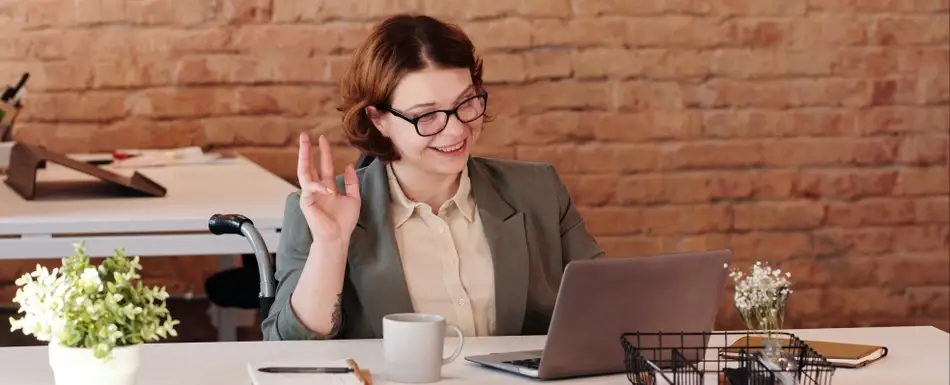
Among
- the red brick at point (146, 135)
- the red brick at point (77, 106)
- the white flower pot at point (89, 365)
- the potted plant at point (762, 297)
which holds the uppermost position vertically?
the potted plant at point (762, 297)

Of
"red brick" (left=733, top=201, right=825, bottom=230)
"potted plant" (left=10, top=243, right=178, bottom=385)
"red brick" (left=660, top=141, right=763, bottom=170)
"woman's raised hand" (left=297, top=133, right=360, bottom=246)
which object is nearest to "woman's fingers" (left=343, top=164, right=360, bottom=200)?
"woman's raised hand" (left=297, top=133, right=360, bottom=246)

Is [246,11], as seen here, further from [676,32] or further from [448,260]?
[448,260]

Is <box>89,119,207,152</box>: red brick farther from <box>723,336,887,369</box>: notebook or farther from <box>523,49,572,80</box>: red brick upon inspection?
<box>723,336,887,369</box>: notebook

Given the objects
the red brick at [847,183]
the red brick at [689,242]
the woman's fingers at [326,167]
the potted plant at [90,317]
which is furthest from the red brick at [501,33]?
the potted plant at [90,317]

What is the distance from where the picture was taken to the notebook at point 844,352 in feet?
5.18

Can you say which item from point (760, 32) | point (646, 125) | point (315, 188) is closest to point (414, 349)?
point (315, 188)

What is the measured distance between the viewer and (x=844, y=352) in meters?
1.62

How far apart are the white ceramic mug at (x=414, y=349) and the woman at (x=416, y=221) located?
318mm

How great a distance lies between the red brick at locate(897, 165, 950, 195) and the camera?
4109 mm

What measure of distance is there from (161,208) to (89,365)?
1.22 metres

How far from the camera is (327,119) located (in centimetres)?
389

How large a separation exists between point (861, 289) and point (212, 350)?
2967 mm

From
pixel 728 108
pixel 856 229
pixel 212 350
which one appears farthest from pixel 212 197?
pixel 856 229

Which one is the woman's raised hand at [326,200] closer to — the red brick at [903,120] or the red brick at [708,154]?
the red brick at [708,154]
